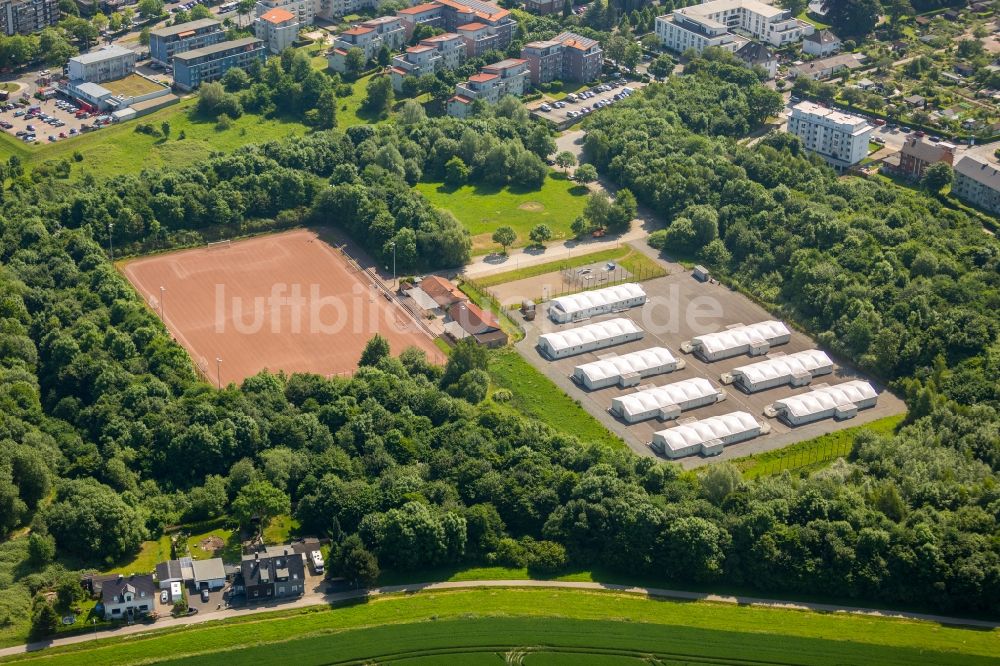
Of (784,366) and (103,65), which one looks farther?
(103,65)

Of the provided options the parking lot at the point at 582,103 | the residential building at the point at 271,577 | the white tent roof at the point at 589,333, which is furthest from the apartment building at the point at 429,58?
the residential building at the point at 271,577

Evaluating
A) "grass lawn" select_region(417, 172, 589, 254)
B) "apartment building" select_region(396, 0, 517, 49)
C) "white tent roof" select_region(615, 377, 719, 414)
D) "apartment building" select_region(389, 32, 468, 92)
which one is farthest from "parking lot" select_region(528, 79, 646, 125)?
"white tent roof" select_region(615, 377, 719, 414)

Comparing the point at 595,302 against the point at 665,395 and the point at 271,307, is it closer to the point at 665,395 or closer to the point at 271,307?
the point at 665,395

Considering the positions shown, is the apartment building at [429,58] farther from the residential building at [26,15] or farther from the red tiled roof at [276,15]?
the residential building at [26,15]

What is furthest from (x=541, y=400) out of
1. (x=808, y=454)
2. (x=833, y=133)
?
(x=833, y=133)

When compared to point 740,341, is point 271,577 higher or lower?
higher

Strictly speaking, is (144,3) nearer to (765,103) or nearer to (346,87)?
(346,87)

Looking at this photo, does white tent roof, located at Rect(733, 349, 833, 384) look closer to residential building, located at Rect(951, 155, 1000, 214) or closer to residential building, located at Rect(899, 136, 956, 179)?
residential building, located at Rect(951, 155, 1000, 214)
